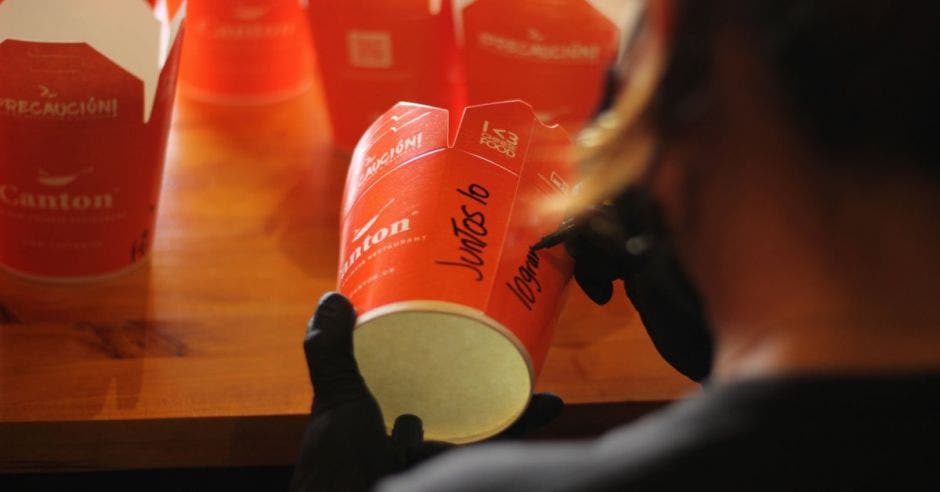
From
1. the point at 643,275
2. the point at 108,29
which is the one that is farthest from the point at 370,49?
the point at 643,275

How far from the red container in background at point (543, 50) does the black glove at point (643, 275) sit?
0.20 meters

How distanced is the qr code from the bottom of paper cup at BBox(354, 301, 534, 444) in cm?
39

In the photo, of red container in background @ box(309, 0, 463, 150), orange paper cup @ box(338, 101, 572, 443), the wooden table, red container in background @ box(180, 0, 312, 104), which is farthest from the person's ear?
red container in background @ box(180, 0, 312, 104)

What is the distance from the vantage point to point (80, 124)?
900 millimetres

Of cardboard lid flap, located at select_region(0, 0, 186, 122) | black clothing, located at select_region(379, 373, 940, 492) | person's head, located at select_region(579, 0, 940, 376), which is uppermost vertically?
person's head, located at select_region(579, 0, 940, 376)

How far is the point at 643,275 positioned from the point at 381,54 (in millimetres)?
378

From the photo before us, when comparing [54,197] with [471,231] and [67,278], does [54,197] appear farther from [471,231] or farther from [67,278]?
[471,231]

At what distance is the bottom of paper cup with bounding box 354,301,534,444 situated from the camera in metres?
0.80

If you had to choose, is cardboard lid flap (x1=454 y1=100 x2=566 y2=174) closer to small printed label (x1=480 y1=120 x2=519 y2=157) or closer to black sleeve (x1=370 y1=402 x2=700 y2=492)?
small printed label (x1=480 y1=120 x2=519 y2=157)

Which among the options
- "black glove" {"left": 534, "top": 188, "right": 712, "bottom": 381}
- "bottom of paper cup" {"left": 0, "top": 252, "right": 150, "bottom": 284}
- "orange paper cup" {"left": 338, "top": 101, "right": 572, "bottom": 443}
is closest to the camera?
"orange paper cup" {"left": 338, "top": 101, "right": 572, "bottom": 443}

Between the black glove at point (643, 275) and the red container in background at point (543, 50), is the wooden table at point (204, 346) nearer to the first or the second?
the black glove at point (643, 275)

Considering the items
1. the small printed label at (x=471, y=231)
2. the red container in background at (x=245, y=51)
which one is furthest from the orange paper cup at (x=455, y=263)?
the red container in background at (x=245, y=51)

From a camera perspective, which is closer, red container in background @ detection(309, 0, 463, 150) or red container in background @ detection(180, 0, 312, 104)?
red container in background @ detection(309, 0, 463, 150)

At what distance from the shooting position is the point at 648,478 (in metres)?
0.47
